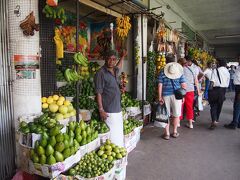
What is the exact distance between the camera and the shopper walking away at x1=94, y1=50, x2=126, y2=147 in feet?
10.5

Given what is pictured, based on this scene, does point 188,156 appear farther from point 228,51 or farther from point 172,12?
point 228,51

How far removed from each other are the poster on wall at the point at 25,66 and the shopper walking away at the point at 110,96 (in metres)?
0.85

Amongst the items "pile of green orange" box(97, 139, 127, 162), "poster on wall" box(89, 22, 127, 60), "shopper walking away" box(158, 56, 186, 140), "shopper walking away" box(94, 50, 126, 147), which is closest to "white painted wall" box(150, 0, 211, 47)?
"poster on wall" box(89, 22, 127, 60)

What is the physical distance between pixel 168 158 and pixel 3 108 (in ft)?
8.71

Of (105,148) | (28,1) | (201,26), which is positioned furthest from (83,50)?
(201,26)

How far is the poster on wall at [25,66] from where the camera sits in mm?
2779

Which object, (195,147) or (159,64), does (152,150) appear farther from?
(159,64)

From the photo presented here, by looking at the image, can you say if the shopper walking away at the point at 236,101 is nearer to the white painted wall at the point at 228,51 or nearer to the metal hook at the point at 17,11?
the metal hook at the point at 17,11

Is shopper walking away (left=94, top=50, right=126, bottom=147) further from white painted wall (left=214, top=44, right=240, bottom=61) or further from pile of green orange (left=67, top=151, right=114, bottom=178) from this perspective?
white painted wall (left=214, top=44, right=240, bottom=61)

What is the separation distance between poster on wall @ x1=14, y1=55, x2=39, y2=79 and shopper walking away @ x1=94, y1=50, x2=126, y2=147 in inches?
33.5

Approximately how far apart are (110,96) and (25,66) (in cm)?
120

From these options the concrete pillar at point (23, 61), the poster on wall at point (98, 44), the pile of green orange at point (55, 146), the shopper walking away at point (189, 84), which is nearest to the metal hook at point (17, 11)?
the concrete pillar at point (23, 61)

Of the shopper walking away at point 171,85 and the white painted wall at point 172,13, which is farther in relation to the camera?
the white painted wall at point 172,13

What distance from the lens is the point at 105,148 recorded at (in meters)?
3.00
